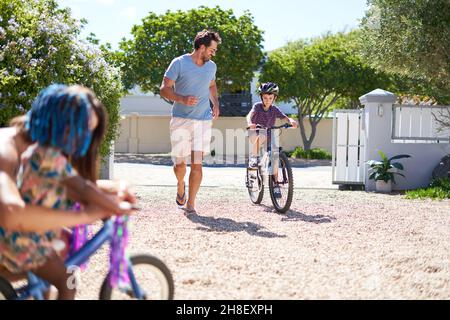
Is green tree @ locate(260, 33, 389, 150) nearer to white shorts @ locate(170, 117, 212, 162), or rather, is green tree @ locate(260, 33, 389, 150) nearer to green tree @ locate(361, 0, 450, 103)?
green tree @ locate(361, 0, 450, 103)

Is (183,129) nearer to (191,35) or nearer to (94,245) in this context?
(94,245)

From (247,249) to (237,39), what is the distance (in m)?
20.4

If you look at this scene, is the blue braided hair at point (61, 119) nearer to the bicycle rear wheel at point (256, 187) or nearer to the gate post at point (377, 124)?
the bicycle rear wheel at point (256, 187)

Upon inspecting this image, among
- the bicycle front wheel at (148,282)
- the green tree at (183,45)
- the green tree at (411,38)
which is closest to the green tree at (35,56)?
the bicycle front wheel at (148,282)

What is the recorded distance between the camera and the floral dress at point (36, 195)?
2.50 metres

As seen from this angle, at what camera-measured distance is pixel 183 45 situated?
2459cm

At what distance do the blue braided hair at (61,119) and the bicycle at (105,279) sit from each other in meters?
0.38

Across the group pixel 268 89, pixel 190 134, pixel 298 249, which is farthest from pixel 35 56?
pixel 298 249

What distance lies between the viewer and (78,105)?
249 centimetres

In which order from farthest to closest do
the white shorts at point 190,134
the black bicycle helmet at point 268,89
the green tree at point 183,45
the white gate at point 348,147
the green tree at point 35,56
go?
the green tree at point 183,45 < the white gate at point 348,147 < the black bicycle helmet at point 268,89 < the green tree at point 35,56 < the white shorts at point 190,134

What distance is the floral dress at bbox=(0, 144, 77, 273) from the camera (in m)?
2.50

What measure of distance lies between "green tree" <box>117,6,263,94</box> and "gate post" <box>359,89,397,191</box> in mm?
14255

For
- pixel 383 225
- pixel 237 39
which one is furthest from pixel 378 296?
pixel 237 39

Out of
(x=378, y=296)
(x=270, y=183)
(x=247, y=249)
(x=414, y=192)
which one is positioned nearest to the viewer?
(x=378, y=296)
